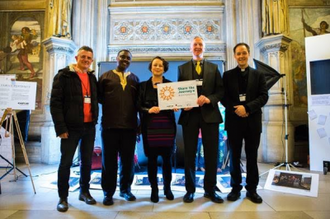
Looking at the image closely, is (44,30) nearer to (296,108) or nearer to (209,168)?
(209,168)

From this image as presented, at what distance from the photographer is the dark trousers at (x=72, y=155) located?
236 centimetres

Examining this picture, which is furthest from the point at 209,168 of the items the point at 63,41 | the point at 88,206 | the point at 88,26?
the point at 88,26

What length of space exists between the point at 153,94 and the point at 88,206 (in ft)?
4.83

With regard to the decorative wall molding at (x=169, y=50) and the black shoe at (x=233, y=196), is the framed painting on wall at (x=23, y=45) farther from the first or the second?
the black shoe at (x=233, y=196)

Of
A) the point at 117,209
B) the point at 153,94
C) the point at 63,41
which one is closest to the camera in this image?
the point at 117,209

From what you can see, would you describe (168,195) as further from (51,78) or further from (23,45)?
(23,45)

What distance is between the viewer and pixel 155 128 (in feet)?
7.86

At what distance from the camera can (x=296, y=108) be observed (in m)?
5.50

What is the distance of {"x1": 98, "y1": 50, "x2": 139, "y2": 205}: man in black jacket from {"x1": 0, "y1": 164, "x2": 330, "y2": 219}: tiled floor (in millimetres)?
242

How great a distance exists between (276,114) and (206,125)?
10.7 ft

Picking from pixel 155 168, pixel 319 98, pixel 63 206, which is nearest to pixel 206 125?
pixel 155 168

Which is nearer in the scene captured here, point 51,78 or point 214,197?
point 214,197

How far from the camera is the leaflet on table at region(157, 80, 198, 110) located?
2.42 m

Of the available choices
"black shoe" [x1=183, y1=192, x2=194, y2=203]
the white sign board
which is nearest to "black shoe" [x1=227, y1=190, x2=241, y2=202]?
"black shoe" [x1=183, y1=192, x2=194, y2=203]
